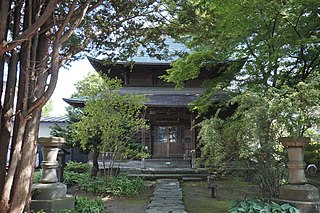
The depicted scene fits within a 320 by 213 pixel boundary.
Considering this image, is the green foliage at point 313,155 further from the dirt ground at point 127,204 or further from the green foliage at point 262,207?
the green foliage at point 262,207

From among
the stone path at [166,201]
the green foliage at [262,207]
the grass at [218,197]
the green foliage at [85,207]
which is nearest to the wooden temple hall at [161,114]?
the grass at [218,197]

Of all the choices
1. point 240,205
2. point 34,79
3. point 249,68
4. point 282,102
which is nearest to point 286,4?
point 249,68

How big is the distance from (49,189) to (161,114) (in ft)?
36.7

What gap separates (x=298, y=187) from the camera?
5012 mm

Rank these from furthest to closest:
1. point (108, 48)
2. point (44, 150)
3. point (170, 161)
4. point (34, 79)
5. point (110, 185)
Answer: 1. point (170, 161)
2. point (110, 185)
3. point (108, 48)
4. point (44, 150)
5. point (34, 79)

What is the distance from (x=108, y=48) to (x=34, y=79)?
229 centimetres

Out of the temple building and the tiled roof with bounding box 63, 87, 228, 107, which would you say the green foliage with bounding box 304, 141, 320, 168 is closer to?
the tiled roof with bounding box 63, 87, 228, 107

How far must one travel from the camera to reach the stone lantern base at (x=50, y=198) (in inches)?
191

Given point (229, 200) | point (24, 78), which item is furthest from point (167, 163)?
point (24, 78)

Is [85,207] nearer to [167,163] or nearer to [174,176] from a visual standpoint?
[174,176]

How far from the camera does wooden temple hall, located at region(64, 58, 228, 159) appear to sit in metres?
15.7

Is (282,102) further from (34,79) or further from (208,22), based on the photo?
(34,79)

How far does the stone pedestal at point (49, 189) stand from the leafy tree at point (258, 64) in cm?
294

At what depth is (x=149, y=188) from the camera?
989 cm
